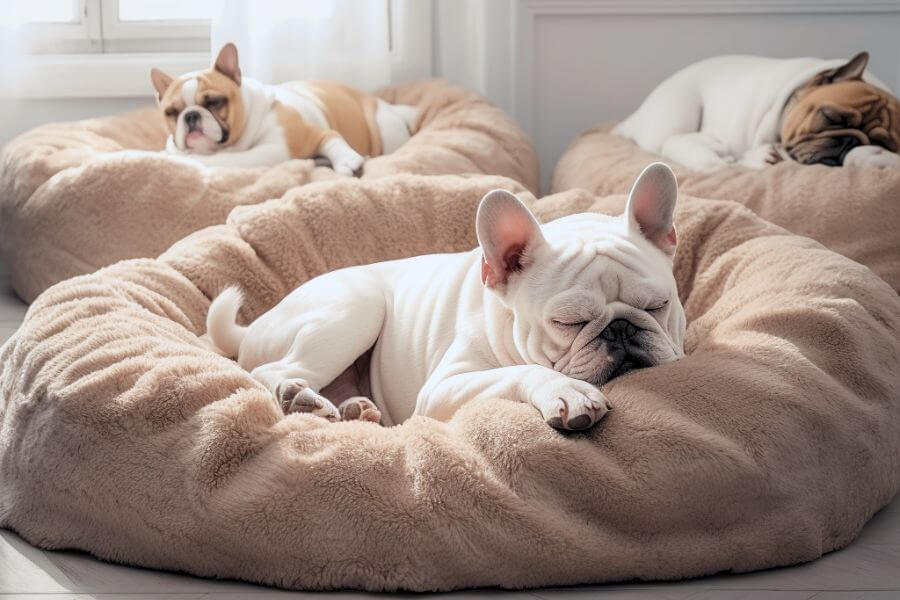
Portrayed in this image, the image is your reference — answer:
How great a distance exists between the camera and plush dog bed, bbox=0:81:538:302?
3.10 m

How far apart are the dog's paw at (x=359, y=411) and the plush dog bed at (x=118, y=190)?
117 cm

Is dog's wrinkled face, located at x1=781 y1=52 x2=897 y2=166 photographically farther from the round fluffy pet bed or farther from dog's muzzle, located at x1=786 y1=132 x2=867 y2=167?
the round fluffy pet bed

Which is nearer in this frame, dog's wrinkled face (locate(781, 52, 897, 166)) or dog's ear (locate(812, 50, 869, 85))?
dog's wrinkled face (locate(781, 52, 897, 166))

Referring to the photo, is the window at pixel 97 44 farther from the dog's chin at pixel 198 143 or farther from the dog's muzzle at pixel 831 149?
the dog's muzzle at pixel 831 149

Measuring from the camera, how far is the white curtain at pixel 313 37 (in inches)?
161

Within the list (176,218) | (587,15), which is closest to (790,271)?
(176,218)

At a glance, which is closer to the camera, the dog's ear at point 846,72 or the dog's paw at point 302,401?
the dog's paw at point 302,401

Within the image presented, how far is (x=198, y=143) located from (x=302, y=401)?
1907 millimetres

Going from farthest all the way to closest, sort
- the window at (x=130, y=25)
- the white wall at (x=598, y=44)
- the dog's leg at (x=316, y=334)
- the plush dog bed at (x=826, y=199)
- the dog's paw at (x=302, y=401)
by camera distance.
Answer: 1. the window at (x=130, y=25)
2. the white wall at (x=598, y=44)
3. the plush dog bed at (x=826, y=199)
4. the dog's leg at (x=316, y=334)
5. the dog's paw at (x=302, y=401)

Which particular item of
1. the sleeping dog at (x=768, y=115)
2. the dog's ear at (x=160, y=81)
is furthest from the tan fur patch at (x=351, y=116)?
the sleeping dog at (x=768, y=115)

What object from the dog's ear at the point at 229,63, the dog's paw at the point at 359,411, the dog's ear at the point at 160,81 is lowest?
the dog's paw at the point at 359,411

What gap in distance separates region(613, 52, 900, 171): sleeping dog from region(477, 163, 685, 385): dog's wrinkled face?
5.36 feet

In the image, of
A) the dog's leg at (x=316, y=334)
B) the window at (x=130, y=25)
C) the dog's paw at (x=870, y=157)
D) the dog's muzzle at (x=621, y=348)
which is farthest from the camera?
the window at (x=130, y=25)

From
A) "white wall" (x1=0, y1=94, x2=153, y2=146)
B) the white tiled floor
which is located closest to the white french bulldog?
the white tiled floor
